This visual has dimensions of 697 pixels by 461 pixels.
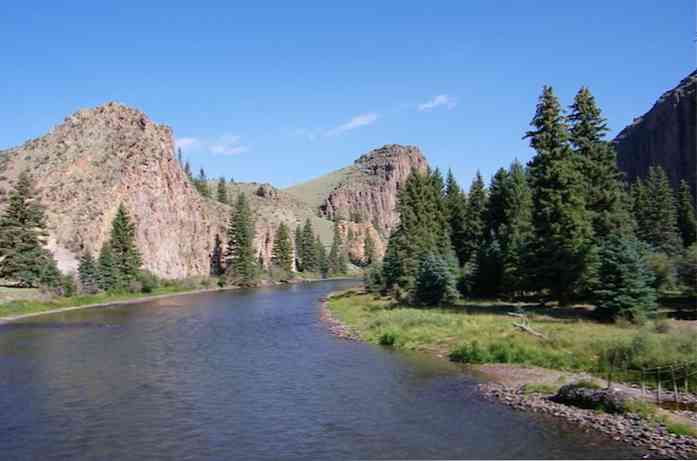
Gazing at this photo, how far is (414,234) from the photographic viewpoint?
235 feet

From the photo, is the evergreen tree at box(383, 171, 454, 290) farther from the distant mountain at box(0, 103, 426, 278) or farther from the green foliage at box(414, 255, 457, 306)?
the distant mountain at box(0, 103, 426, 278)

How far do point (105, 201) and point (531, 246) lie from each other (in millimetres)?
85947

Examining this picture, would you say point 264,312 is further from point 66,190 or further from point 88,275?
point 66,190

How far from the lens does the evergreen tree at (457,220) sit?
84.5m

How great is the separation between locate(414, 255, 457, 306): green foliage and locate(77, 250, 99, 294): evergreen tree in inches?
1959

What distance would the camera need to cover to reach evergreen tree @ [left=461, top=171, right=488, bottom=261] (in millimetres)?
78713

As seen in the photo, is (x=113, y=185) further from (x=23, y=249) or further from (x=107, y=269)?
(x=23, y=249)

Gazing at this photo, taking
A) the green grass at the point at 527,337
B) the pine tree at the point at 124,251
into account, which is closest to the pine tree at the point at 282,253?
the pine tree at the point at 124,251

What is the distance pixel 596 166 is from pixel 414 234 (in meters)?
24.3

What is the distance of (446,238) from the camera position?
75.6m

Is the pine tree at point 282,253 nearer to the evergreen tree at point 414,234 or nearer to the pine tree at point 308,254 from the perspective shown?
the pine tree at point 308,254

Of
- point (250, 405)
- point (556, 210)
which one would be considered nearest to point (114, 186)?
point (556, 210)

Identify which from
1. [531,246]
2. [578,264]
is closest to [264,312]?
[531,246]

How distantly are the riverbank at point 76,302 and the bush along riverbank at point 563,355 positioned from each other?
3624 cm
